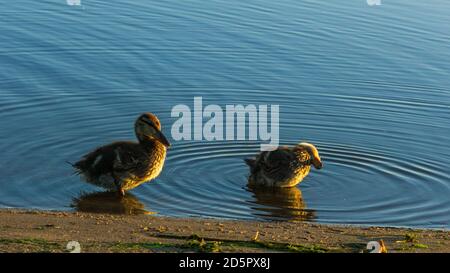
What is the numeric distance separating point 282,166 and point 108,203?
244 centimetres

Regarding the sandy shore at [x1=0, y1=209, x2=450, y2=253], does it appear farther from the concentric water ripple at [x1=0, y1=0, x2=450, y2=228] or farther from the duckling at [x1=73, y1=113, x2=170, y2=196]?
the duckling at [x1=73, y1=113, x2=170, y2=196]

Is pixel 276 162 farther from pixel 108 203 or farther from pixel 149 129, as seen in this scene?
pixel 108 203

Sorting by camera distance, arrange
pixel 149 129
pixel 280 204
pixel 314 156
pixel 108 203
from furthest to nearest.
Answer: pixel 314 156 → pixel 149 129 → pixel 280 204 → pixel 108 203

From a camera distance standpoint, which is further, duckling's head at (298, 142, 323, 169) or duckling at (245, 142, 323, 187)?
duckling's head at (298, 142, 323, 169)

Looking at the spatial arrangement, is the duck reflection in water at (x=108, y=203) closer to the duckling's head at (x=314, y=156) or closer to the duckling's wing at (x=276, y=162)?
the duckling's wing at (x=276, y=162)

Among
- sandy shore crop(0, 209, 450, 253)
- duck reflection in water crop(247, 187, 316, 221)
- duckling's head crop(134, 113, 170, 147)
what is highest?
duckling's head crop(134, 113, 170, 147)

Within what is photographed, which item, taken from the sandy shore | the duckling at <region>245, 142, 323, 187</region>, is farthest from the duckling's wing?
the sandy shore

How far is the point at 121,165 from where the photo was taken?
37.9ft

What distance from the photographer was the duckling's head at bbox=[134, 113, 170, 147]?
12.0m

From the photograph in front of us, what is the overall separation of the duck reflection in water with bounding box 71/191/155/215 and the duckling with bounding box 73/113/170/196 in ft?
0.41

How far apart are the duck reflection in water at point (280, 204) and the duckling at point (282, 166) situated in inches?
4.5

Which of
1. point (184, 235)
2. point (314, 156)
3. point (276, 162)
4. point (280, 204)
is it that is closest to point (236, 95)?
point (276, 162)

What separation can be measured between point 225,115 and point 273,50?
143 inches
